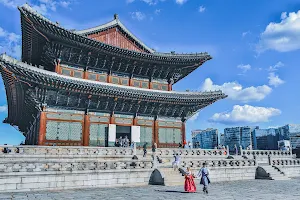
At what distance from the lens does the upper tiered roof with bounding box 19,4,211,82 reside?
21.9 m

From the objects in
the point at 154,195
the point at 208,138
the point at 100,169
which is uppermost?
the point at 208,138

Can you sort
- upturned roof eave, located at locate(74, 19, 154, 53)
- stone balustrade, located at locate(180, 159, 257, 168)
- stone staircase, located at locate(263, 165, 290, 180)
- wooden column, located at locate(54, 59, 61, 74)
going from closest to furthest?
stone balustrade, located at locate(180, 159, 257, 168) → stone staircase, located at locate(263, 165, 290, 180) → wooden column, located at locate(54, 59, 61, 74) → upturned roof eave, located at locate(74, 19, 154, 53)

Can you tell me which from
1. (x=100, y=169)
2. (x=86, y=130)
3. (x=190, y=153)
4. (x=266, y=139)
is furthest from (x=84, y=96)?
(x=266, y=139)

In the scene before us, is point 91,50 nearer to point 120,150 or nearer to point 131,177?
point 120,150

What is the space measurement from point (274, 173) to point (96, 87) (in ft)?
54.9

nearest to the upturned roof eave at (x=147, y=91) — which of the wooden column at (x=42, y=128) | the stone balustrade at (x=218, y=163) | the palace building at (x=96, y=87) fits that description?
the palace building at (x=96, y=87)

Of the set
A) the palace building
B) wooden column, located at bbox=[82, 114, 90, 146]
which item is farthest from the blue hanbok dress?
wooden column, located at bbox=[82, 114, 90, 146]

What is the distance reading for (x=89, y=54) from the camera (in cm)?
2512

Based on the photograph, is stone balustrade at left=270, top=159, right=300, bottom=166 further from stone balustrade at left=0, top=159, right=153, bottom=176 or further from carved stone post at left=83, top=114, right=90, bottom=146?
carved stone post at left=83, top=114, right=90, bottom=146

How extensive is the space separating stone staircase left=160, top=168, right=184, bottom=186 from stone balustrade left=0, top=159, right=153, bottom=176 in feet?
3.53

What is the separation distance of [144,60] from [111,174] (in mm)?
16010

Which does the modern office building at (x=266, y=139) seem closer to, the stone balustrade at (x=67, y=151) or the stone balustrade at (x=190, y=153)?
the stone balustrade at (x=190, y=153)

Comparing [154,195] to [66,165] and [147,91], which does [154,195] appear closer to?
[66,165]

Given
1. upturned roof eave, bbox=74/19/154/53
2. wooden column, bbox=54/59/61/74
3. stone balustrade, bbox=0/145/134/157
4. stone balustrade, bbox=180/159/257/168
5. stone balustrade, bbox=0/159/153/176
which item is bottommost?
stone balustrade, bbox=180/159/257/168
